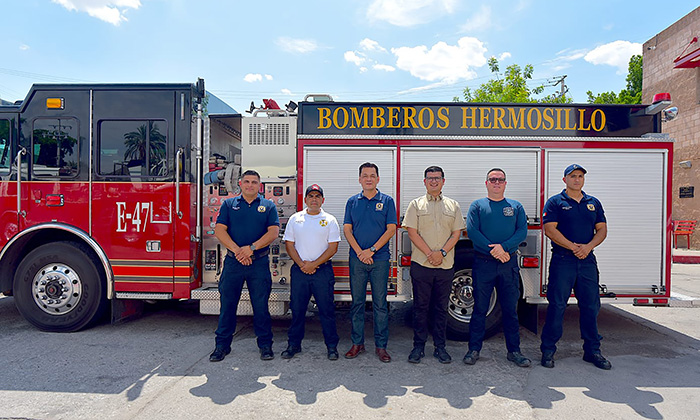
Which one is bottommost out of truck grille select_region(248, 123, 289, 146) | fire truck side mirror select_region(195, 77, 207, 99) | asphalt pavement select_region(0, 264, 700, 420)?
asphalt pavement select_region(0, 264, 700, 420)

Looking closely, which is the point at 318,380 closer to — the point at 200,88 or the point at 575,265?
the point at 575,265

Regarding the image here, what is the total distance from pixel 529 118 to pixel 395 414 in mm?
3573

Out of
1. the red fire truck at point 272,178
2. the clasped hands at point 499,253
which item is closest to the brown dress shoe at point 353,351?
the red fire truck at point 272,178

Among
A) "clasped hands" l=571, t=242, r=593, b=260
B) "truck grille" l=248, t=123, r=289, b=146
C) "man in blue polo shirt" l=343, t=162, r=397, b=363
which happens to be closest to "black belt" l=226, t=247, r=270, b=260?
"man in blue polo shirt" l=343, t=162, r=397, b=363

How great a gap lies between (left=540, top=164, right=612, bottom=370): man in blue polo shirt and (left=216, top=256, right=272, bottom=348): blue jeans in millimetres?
2867

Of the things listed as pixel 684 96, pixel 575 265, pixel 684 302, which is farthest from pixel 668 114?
pixel 684 96

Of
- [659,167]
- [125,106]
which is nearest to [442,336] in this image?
[659,167]

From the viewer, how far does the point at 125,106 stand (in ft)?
17.0

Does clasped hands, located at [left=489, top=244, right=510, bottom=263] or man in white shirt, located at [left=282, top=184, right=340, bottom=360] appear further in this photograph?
man in white shirt, located at [left=282, top=184, right=340, bottom=360]

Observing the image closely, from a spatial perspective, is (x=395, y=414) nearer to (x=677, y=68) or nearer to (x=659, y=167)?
(x=659, y=167)

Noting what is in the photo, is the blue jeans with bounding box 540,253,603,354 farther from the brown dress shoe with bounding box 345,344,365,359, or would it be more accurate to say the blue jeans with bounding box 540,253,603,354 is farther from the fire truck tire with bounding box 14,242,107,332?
the fire truck tire with bounding box 14,242,107,332

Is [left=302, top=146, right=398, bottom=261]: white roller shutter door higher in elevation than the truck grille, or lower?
lower

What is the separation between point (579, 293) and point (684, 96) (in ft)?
51.7

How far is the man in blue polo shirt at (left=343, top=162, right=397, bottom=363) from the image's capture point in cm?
442
